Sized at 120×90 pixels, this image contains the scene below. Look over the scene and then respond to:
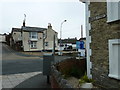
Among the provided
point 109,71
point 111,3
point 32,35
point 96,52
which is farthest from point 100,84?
point 32,35

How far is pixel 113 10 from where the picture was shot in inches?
243

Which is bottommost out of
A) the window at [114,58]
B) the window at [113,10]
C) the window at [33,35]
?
the window at [114,58]

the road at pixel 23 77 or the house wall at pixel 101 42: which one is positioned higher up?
the house wall at pixel 101 42

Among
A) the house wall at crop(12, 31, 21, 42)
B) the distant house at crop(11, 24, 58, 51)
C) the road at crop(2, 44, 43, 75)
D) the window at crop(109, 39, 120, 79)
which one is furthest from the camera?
the house wall at crop(12, 31, 21, 42)

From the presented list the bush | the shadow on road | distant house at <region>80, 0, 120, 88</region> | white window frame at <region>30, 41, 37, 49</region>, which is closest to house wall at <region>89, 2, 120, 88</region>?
distant house at <region>80, 0, 120, 88</region>

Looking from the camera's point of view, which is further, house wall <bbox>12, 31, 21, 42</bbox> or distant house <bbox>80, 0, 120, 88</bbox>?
house wall <bbox>12, 31, 21, 42</bbox>

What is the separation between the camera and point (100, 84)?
6.90 metres

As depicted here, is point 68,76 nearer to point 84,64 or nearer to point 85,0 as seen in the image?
point 84,64

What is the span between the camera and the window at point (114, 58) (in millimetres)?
5925

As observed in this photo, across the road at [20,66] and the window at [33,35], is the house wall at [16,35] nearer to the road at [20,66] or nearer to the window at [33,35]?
the window at [33,35]

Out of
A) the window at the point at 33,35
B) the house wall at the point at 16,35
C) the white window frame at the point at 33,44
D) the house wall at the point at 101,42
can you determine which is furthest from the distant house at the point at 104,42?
the house wall at the point at 16,35

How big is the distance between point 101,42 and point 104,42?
0.73ft

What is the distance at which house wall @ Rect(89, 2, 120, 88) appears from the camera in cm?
613

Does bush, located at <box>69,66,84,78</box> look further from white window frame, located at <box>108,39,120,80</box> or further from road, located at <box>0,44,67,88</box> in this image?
white window frame, located at <box>108,39,120,80</box>
